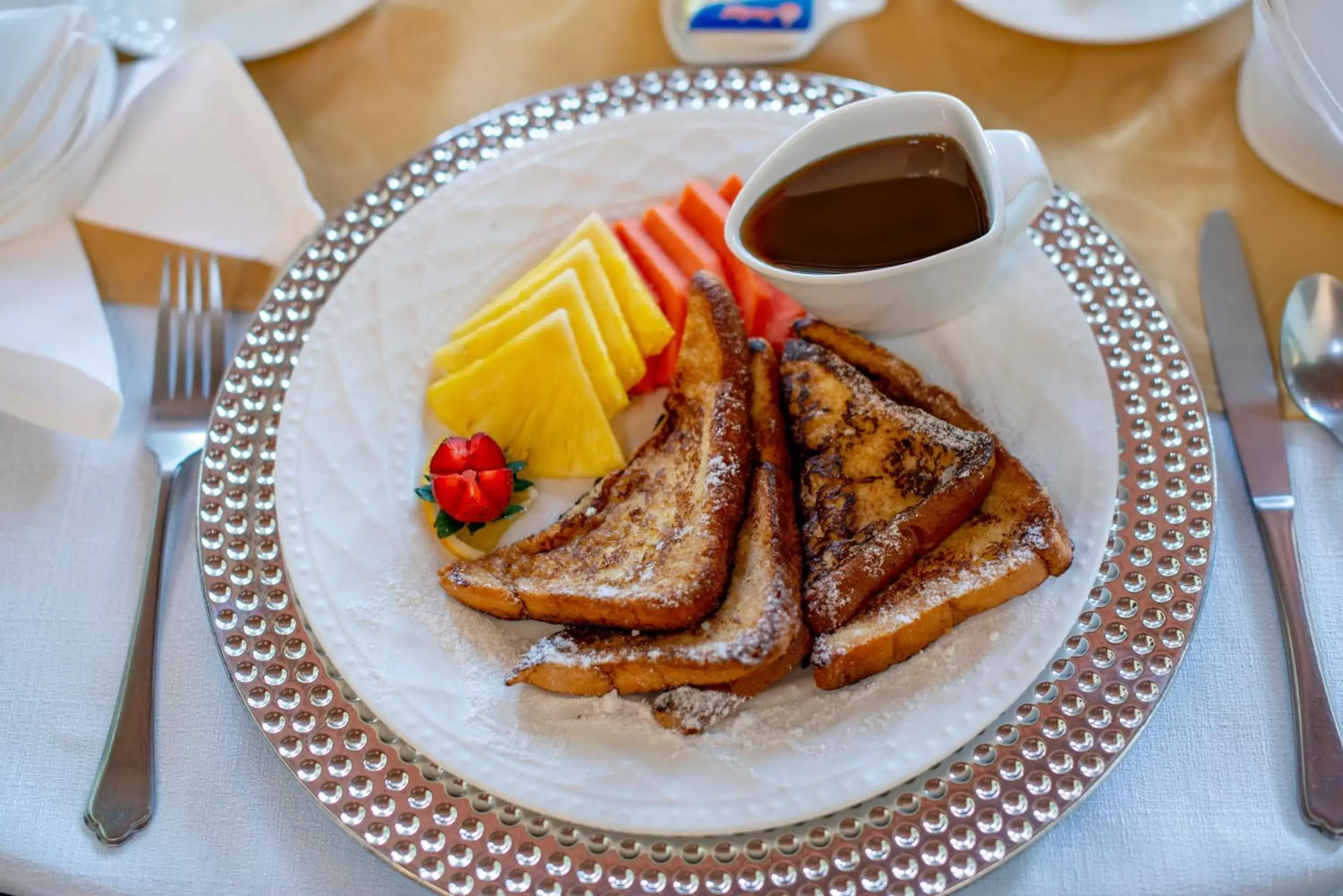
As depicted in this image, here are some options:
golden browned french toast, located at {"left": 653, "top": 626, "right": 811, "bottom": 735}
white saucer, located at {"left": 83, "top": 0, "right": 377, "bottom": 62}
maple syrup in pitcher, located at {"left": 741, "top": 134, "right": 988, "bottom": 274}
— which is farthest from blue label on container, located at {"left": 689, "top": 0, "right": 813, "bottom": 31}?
golden browned french toast, located at {"left": 653, "top": 626, "right": 811, "bottom": 735}

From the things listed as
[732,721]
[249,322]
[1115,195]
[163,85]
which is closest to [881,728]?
[732,721]

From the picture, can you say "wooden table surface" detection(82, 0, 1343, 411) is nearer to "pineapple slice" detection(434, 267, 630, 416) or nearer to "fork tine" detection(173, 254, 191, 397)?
"fork tine" detection(173, 254, 191, 397)

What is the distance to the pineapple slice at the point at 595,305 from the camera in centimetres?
205

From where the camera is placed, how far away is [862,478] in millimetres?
1882

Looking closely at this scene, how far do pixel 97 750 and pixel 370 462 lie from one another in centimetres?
70

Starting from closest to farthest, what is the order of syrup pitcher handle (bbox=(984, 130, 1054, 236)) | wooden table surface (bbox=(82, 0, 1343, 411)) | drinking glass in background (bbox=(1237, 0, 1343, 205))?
1. syrup pitcher handle (bbox=(984, 130, 1054, 236))
2. drinking glass in background (bbox=(1237, 0, 1343, 205))
3. wooden table surface (bbox=(82, 0, 1343, 411))

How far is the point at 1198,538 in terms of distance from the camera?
1843mm

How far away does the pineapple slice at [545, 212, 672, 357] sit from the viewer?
6.79 ft

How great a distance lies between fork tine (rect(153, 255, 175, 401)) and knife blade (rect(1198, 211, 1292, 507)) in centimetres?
216

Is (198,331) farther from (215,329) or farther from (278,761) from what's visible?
(278,761)

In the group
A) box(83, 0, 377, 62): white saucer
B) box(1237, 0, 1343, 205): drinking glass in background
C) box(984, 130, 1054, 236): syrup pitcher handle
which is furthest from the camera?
box(83, 0, 377, 62): white saucer

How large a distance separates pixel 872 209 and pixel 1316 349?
929 millimetres

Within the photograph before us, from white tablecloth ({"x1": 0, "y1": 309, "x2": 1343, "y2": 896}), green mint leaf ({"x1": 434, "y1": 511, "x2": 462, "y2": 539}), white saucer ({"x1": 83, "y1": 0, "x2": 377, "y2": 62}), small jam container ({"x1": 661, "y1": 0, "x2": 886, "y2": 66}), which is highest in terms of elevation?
white saucer ({"x1": 83, "y1": 0, "x2": 377, "y2": 62})

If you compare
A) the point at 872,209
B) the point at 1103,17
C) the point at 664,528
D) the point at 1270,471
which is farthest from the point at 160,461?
the point at 1103,17
